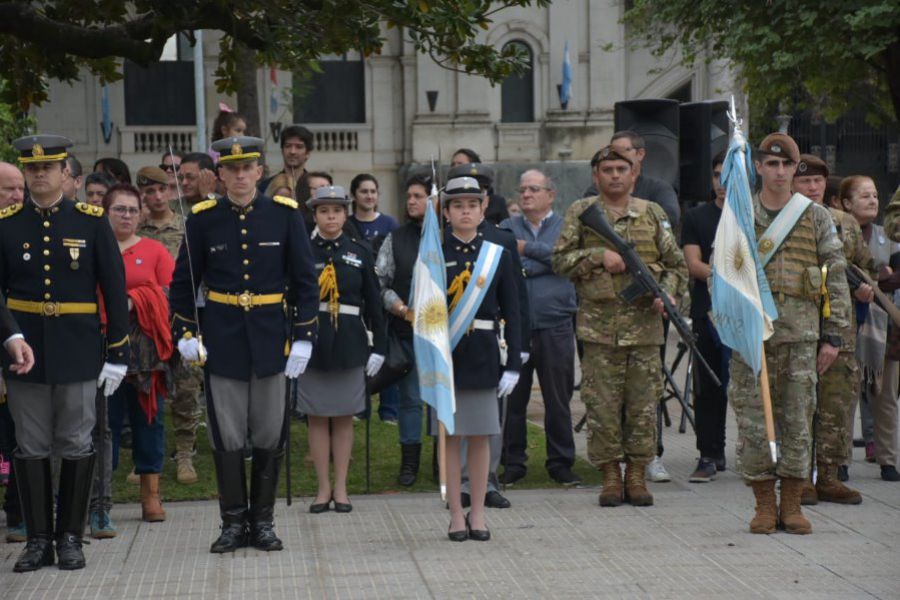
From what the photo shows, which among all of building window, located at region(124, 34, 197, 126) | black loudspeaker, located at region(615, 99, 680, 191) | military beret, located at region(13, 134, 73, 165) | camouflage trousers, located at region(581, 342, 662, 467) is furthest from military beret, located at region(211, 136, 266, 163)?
building window, located at region(124, 34, 197, 126)

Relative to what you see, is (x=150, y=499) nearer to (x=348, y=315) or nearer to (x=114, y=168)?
(x=348, y=315)

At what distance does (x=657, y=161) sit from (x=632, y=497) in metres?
3.34

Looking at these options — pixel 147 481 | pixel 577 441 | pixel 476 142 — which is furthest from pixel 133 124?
pixel 147 481

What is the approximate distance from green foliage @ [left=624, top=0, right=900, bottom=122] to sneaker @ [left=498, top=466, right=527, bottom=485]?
1221 centimetres

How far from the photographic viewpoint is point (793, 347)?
8.68 m

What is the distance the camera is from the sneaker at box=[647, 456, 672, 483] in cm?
1033

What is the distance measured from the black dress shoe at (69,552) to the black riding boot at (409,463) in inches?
115

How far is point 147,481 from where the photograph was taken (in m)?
8.96

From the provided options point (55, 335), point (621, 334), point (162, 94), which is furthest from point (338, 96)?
point (55, 335)

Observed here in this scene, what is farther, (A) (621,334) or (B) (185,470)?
(B) (185,470)

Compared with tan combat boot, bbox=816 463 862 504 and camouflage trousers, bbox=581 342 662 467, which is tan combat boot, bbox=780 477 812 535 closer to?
tan combat boot, bbox=816 463 862 504

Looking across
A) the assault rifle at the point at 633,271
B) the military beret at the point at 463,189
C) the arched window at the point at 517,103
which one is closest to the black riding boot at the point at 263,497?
the military beret at the point at 463,189

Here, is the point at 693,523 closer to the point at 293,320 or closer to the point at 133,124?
the point at 293,320

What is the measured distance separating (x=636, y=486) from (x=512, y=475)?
3.90 feet
